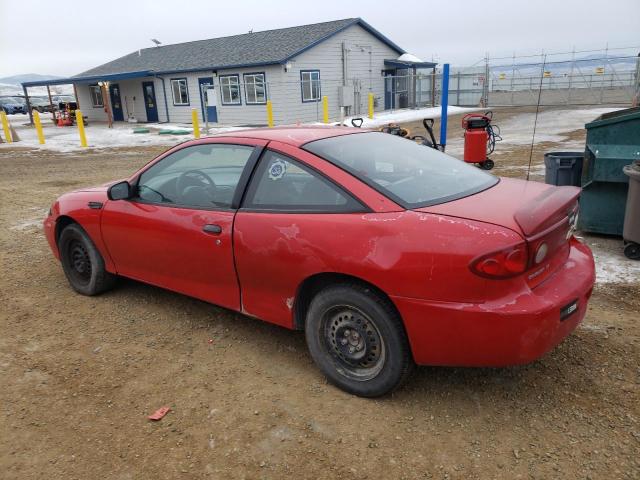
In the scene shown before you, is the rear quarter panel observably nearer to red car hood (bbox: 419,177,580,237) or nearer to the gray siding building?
red car hood (bbox: 419,177,580,237)

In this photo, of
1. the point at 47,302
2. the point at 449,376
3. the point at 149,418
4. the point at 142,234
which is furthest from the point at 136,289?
the point at 449,376

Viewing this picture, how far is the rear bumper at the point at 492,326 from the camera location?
7.93ft

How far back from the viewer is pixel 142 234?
3840mm

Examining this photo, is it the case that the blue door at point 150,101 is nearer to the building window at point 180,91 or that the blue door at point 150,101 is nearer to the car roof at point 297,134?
the building window at point 180,91

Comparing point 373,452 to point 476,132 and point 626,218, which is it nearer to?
point 626,218

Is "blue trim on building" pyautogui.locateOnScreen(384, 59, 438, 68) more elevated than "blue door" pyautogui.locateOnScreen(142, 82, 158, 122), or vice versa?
"blue trim on building" pyautogui.locateOnScreen(384, 59, 438, 68)

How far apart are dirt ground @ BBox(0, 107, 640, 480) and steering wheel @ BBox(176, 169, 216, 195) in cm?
108

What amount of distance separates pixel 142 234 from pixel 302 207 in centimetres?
152

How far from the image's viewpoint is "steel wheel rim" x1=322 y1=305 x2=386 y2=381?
9.29ft

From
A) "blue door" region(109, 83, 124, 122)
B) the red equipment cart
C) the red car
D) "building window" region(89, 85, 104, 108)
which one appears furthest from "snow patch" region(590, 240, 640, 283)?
"building window" region(89, 85, 104, 108)

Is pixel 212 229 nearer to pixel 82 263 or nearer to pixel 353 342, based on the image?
pixel 353 342

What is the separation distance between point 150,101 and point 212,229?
29.1 m

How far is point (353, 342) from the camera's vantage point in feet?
9.59

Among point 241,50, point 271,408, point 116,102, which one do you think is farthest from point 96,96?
point 271,408
